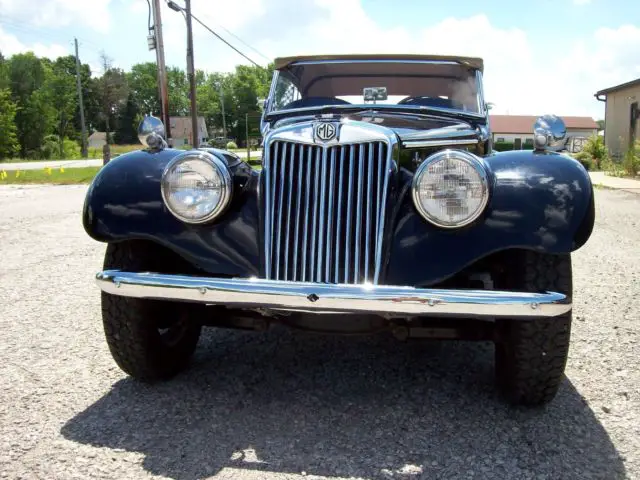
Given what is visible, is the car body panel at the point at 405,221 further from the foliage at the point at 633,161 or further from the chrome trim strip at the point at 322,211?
the foliage at the point at 633,161

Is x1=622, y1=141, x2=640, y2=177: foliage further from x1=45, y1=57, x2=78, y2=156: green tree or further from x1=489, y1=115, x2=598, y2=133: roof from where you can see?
x1=45, y1=57, x2=78, y2=156: green tree

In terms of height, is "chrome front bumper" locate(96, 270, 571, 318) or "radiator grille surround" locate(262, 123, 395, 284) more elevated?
"radiator grille surround" locate(262, 123, 395, 284)

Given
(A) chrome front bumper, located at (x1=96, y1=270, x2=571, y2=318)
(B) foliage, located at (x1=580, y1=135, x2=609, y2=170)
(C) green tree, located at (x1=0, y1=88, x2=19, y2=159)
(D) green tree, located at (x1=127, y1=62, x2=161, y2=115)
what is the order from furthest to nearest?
(D) green tree, located at (x1=127, y1=62, x2=161, y2=115) < (C) green tree, located at (x1=0, y1=88, x2=19, y2=159) < (B) foliage, located at (x1=580, y1=135, x2=609, y2=170) < (A) chrome front bumper, located at (x1=96, y1=270, x2=571, y2=318)

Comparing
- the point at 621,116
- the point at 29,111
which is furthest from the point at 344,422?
the point at 29,111

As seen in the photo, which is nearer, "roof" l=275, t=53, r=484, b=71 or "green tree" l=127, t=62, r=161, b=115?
"roof" l=275, t=53, r=484, b=71

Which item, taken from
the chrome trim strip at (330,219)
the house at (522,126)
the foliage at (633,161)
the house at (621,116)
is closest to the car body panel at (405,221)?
the chrome trim strip at (330,219)

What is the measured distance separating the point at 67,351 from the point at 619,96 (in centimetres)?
2601

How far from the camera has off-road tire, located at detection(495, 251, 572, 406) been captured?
255cm

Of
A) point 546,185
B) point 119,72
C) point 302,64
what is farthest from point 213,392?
point 119,72

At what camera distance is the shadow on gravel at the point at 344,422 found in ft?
7.57

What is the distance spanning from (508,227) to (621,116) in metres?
25.0

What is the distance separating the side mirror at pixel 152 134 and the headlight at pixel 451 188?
144 cm

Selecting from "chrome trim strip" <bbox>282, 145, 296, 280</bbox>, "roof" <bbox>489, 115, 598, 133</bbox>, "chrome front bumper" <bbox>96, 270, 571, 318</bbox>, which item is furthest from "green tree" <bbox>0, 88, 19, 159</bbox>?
"chrome front bumper" <bbox>96, 270, 571, 318</bbox>

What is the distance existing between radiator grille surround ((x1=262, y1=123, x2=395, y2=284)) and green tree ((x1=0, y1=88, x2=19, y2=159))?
48889 millimetres
